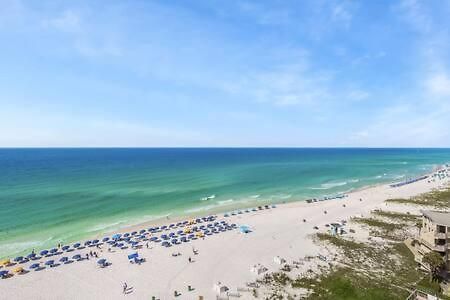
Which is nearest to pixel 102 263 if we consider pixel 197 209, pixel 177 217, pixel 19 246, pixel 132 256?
pixel 132 256

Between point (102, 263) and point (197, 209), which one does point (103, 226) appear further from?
point (197, 209)

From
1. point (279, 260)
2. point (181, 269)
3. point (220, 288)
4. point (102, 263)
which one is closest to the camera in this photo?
point (220, 288)

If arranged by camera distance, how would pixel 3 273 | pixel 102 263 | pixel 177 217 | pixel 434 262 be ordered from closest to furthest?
1. pixel 434 262
2. pixel 3 273
3. pixel 102 263
4. pixel 177 217

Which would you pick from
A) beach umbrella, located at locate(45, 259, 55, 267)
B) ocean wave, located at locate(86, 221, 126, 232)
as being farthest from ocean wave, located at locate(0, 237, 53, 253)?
beach umbrella, located at locate(45, 259, 55, 267)

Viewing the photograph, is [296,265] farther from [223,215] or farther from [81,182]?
[81,182]

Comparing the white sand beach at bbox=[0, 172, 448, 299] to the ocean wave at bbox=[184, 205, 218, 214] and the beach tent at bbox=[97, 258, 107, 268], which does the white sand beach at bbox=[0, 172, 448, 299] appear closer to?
the beach tent at bbox=[97, 258, 107, 268]

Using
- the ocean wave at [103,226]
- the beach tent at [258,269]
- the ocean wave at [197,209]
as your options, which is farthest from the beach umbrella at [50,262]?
the ocean wave at [197,209]

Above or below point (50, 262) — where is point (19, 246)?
below
